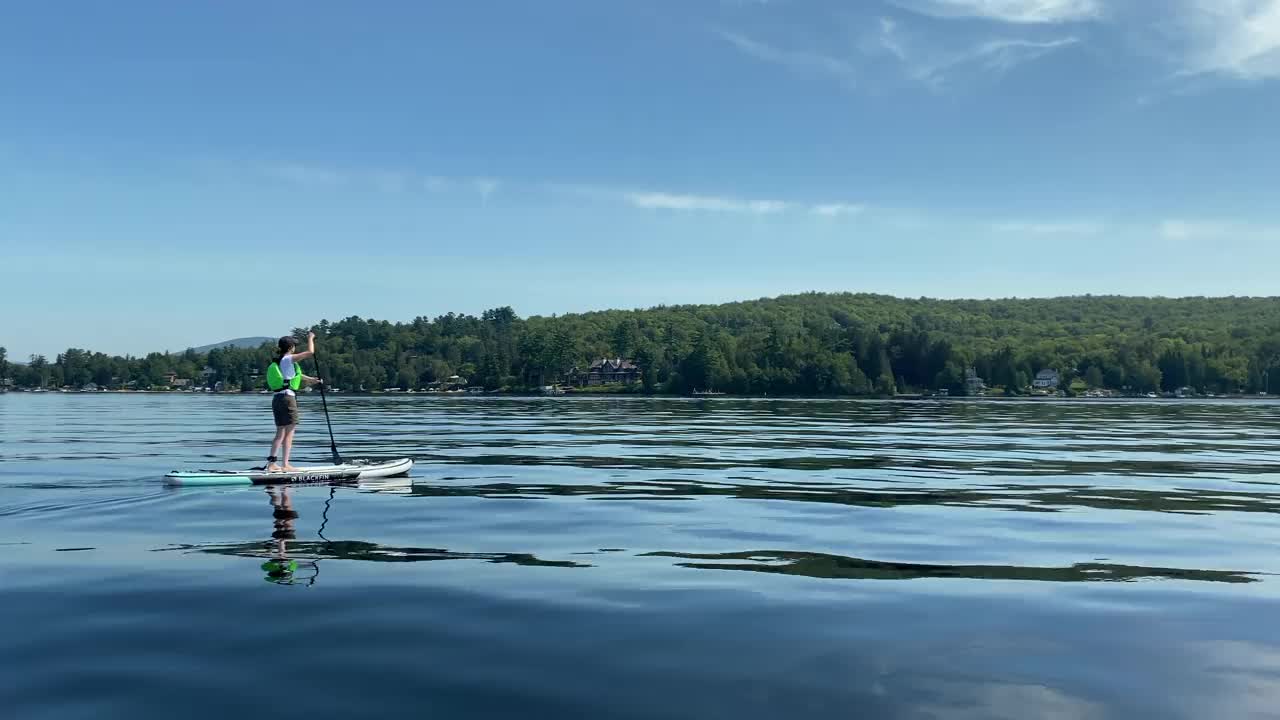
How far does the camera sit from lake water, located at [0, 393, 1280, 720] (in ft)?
27.5

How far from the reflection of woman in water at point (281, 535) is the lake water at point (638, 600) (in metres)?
0.10

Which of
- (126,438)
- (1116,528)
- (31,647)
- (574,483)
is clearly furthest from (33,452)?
(1116,528)

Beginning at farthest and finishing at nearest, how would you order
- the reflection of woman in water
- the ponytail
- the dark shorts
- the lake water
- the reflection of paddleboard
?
1. the ponytail
2. the dark shorts
3. the reflection of paddleboard
4. the reflection of woman in water
5. the lake water

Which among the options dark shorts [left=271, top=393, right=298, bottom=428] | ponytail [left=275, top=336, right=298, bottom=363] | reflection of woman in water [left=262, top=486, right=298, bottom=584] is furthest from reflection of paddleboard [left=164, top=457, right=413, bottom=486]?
ponytail [left=275, top=336, right=298, bottom=363]

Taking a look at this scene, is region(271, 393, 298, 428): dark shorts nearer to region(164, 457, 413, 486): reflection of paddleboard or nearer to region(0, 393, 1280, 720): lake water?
region(164, 457, 413, 486): reflection of paddleboard

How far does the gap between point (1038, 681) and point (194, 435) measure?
49566 millimetres

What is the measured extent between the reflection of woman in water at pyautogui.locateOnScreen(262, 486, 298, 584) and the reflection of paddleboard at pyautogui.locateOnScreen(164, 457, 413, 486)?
1.12 feet

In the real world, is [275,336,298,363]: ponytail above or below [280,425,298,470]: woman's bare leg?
above

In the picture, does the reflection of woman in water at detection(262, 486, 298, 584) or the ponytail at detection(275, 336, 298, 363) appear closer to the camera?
the reflection of woman in water at detection(262, 486, 298, 584)

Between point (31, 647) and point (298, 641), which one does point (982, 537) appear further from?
point (31, 647)

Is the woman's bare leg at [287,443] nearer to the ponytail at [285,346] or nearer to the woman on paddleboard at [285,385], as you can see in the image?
the woman on paddleboard at [285,385]

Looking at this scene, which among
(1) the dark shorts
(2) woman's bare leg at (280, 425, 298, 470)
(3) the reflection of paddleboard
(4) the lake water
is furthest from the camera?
(2) woman's bare leg at (280, 425, 298, 470)

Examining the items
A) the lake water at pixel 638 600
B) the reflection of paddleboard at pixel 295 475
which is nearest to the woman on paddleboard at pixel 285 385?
the reflection of paddleboard at pixel 295 475

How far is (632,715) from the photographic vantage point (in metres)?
7.83
